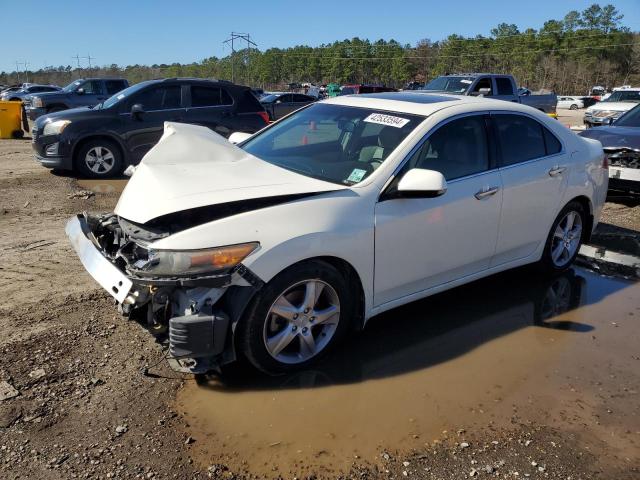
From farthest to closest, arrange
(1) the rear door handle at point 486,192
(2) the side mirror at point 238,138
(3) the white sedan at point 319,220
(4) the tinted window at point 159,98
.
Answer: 1. (4) the tinted window at point 159,98
2. (2) the side mirror at point 238,138
3. (1) the rear door handle at point 486,192
4. (3) the white sedan at point 319,220

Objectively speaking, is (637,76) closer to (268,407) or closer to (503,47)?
(503,47)

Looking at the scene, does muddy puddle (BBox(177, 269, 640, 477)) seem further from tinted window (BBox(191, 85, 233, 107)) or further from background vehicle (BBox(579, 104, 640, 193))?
tinted window (BBox(191, 85, 233, 107))

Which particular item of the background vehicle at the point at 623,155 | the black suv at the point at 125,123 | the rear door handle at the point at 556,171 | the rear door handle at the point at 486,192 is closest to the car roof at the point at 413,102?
the rear door handle at the point at 556,171

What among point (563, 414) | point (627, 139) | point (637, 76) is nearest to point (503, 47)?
point (637, 76)

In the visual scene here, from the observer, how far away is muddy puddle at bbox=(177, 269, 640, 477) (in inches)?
114

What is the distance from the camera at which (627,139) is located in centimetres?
823

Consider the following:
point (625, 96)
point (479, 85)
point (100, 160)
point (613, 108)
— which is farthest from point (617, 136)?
point (625, 96)

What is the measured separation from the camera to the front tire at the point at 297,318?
10.4 ft

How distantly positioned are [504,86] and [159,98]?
11.4m

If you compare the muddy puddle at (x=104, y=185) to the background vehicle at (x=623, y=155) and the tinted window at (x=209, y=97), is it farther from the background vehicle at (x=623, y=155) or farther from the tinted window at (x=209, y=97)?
the background vehicle at (x=623, y=155)

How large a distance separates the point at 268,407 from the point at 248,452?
385 mm

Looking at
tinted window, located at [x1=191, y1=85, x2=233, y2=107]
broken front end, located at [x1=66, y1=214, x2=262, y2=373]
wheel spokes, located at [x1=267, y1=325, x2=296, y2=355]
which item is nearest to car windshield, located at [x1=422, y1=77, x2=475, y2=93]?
tinted window, located at [x1=191, y1=85, x2=233, y2=107]

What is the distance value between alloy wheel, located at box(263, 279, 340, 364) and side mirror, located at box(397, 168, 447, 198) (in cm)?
79

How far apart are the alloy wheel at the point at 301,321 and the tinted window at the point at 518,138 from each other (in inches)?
75.2
